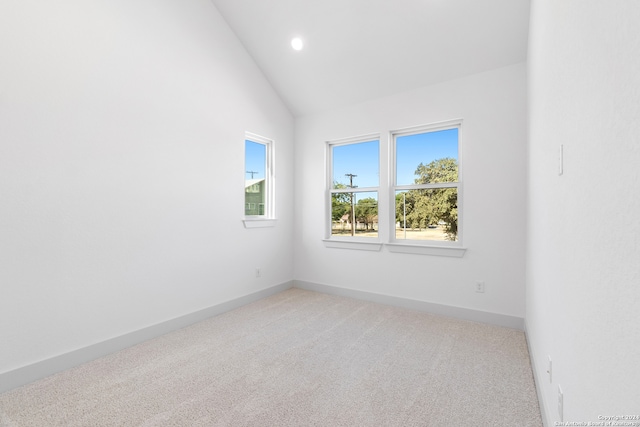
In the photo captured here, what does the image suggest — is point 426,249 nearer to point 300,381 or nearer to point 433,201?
Answer: point 433,201

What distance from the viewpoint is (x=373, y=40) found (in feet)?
10.5

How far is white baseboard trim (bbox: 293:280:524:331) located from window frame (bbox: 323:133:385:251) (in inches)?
23.1

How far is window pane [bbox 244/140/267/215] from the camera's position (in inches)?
154

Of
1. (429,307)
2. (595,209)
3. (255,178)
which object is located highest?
(255,178)

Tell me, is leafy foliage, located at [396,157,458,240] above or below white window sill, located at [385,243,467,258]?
above

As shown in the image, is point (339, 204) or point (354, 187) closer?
point (354, 187)

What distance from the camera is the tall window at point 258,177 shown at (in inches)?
154

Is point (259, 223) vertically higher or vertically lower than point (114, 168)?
lower

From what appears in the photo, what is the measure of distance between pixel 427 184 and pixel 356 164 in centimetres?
102

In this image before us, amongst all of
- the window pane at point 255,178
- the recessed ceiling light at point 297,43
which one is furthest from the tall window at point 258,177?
the recessed ceiling light at point 297,43

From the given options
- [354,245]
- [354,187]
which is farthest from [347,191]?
[354,245]

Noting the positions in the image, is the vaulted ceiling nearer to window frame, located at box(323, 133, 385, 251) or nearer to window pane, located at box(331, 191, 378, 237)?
window frame, located at box(323, 133, 385, 251)

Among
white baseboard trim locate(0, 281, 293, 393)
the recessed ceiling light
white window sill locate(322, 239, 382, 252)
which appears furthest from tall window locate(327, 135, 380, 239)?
white baseboard trim locate(0, 281, 293, 393)

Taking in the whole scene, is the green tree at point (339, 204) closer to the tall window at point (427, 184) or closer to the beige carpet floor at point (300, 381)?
the tall window at point (427, 184)
